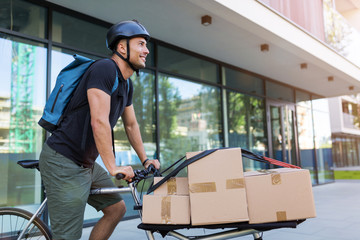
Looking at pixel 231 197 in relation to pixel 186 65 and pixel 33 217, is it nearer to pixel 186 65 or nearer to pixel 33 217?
pixel 33 217

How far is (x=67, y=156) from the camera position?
186 cm

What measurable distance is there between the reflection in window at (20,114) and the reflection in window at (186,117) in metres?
2.42

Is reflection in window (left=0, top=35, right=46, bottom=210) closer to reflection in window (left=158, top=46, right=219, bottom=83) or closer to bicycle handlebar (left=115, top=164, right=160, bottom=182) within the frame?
reflection in window (left=158, top=46, right=219, bottom=83)

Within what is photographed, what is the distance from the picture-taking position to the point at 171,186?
1823mm

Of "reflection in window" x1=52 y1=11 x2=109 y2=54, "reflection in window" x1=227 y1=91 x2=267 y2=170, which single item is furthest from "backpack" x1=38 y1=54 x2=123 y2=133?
"reflection in window" x1=227 y1=91 x2=267 y2=170

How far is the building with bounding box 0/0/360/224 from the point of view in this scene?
14.8 ft

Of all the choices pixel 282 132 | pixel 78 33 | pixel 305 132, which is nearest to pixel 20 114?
pixel 78 33

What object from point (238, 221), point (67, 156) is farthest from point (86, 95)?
point (238, 221)

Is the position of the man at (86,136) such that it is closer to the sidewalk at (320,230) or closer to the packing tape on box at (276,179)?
the packing tape on box at (276,179)

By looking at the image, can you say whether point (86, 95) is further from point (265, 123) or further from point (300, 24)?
point (265, 123)

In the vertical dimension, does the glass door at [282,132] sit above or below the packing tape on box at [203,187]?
above

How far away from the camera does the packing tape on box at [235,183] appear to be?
165 cm

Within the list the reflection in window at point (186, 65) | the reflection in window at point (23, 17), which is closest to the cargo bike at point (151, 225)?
the reflection in window at point (23, 17)

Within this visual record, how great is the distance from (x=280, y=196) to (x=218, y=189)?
0.31 meters
